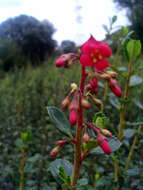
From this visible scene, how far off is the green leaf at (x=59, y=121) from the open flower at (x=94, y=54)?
0.61 ft

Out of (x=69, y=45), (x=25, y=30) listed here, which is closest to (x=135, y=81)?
(x=69, y=45)

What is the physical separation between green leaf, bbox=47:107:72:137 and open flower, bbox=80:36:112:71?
185mm

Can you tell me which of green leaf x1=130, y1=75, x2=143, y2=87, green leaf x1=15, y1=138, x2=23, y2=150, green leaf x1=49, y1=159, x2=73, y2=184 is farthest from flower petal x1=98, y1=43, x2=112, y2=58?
green leaf x1=15, y1=138, x2=23, y2=150

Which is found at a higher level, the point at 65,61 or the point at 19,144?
the point at 65,61

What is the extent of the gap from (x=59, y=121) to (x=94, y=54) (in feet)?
0.74

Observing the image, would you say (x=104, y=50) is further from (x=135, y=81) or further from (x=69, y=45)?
(x=69, y=45)

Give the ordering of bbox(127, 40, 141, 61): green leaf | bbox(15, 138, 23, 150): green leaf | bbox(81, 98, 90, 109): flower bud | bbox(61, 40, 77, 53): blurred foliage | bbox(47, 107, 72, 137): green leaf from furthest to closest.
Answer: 1. bbox(61, 40, 77, 53): blurred foliage
2. bbox(15, 138, 23, 150): green leaf
3. bbox(127, 40, 141, 61): green leaf
4. bbox(47, 107, 72, 137): green leaf
5. bbox(81, 98, 90, 109): flower bud

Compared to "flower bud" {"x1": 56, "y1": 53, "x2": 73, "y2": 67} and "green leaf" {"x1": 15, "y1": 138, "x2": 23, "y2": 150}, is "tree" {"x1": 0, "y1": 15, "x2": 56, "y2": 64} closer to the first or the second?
"green leaf" {"x1": 15, "y1": 138, "x2": 23, "y2": 150}

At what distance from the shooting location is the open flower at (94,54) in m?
0.55

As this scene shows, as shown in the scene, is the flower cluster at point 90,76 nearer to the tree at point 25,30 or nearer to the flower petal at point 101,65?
the flower petal at point 101,65

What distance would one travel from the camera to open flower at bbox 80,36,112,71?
1.80ft

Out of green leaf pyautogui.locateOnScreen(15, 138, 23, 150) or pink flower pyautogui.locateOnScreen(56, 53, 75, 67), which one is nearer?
pink flower pyautogui.locateOnScreen(56, 53, 75, 67)

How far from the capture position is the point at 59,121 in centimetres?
65

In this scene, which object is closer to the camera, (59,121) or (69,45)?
(59,121)
